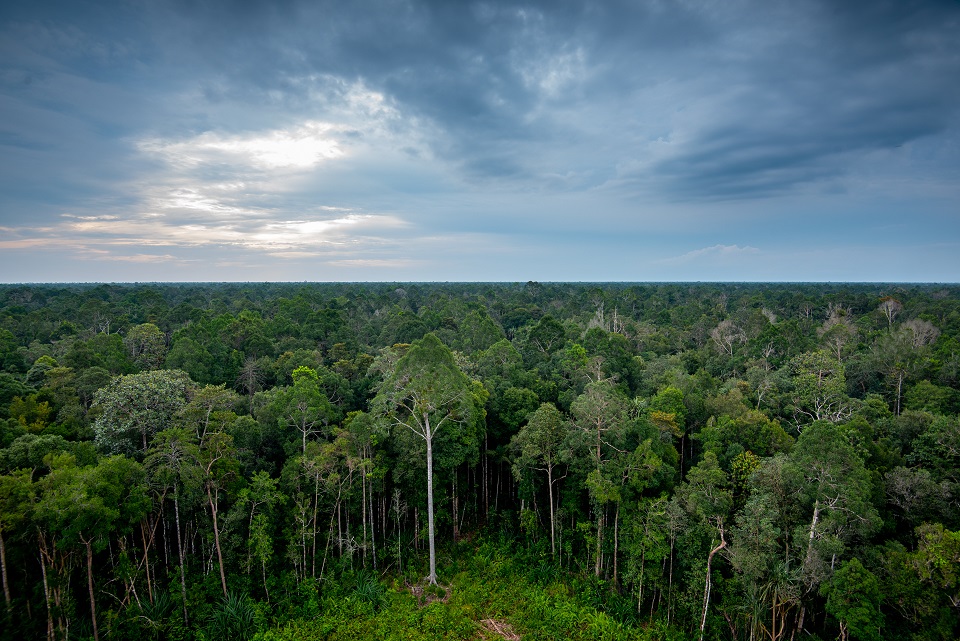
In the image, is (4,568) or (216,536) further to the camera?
(216,536)

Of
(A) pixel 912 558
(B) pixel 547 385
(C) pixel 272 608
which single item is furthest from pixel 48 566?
(A) pixel 912 558

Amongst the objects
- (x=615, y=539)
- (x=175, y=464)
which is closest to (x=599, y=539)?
(x=615, y=539)

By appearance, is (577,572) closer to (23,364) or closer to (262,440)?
(262,440)

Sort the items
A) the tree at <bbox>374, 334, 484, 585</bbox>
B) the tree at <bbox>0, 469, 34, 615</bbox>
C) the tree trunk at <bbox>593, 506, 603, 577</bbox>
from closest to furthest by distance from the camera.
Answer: the tree at <bbox>0, 469, 34, 615</bbox>, the tree at <bbox>374, 334, 484, 585</bbox>, the tree trunk at <bbox>593, 506, 603, 577</bbox>

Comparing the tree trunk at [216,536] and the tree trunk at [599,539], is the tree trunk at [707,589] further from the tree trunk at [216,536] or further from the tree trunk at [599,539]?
the tree trunk at [216,536]

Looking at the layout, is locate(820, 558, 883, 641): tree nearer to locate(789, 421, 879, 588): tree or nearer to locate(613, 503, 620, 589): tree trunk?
locate(789, 421, 879, 588): tree

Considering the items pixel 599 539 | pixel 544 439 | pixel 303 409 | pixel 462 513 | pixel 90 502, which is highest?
pixel 303 409

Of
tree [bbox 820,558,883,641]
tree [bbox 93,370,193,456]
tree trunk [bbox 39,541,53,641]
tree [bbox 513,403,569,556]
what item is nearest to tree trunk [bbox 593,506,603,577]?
tree [bbox 513,403,569,556]

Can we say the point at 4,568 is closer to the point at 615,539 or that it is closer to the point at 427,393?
the point at 427,393

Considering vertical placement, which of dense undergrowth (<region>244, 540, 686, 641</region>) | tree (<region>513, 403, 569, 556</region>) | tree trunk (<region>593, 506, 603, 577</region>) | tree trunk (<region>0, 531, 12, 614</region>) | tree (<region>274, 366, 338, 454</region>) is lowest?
dense undergrowth (<region>244, 540, 686, 641</region>)
